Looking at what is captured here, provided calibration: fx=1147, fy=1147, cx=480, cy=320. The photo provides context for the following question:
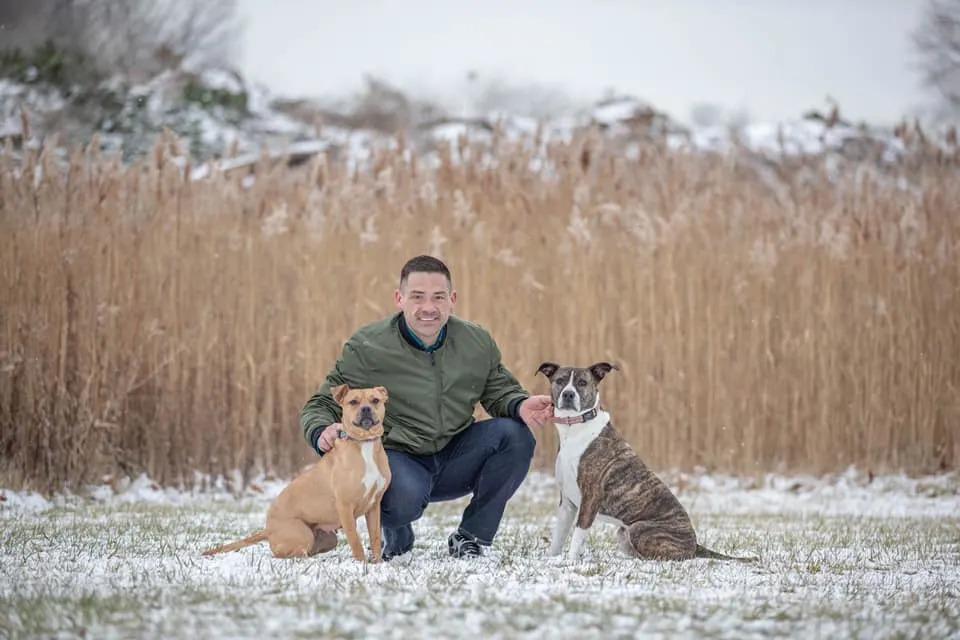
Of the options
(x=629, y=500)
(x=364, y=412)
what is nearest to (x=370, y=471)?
(x=364, y=412)

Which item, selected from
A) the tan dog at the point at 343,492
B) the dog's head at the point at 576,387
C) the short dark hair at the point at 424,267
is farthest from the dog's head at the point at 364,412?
the dog's head at the point at 576,387

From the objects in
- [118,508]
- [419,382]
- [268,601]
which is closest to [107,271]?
[118,508]

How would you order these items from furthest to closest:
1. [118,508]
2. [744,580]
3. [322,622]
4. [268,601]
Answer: [118,508] → [744,580] → [268,601] → [322,622]

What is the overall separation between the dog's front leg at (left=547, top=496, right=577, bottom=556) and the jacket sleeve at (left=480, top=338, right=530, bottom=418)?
1.56 ft

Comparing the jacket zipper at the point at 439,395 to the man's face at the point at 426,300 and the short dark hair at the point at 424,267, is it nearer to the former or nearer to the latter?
the man's face at the point at 426,300

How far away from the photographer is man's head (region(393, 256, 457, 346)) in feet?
16.3

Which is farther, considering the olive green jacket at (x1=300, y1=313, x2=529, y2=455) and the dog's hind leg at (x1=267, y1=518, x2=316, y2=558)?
the olive green jacket at (x1=300, y1=313, x2=529, y2=455)

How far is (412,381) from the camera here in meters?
5.10

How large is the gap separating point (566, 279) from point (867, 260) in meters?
2.41

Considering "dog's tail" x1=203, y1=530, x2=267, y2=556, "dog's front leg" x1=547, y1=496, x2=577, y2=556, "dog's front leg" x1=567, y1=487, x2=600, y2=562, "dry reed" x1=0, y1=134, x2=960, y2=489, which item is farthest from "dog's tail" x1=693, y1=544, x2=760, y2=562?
"dry reed" x1=0, y1=134, x2=960, y2=489

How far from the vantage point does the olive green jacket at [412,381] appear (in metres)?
5.08

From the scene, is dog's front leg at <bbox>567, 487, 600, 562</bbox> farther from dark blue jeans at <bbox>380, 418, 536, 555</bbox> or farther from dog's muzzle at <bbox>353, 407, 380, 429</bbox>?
dog's muzzle at <bbox>353, 407, 380, 429</bbox>

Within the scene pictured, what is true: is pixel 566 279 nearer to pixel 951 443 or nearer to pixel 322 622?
pixel 951 443

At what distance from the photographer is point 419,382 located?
5.10 meters
